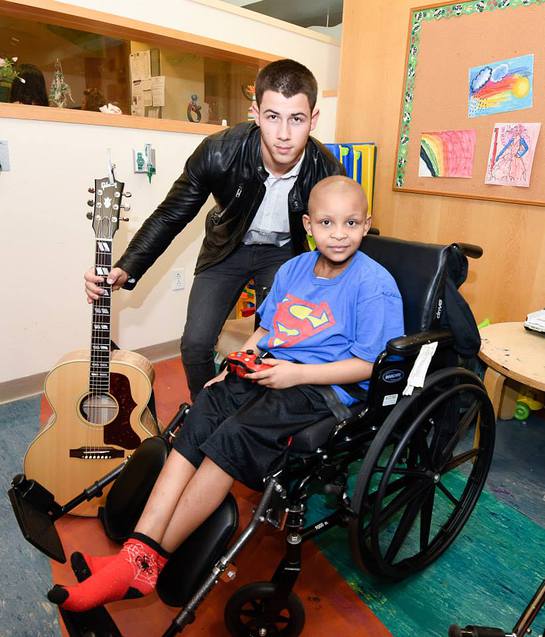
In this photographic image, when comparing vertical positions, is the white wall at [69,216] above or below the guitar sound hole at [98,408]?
above

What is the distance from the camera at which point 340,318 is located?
4.29 ft

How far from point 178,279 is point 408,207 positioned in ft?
4.43

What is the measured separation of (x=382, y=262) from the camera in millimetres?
1427

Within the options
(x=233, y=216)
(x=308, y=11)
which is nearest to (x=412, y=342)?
(x=233, y=216)

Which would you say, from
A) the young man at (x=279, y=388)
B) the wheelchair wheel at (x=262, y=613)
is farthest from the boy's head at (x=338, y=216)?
the wheelchair wheel at (x=262, y=613)

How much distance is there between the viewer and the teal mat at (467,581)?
51.4 inches

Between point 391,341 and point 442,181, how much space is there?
1.60m

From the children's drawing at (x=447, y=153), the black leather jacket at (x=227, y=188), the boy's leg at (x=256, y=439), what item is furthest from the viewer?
the children's drawing at (x=447, y=153)

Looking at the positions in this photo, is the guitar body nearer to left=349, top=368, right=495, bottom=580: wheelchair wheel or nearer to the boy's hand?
the boy's hand

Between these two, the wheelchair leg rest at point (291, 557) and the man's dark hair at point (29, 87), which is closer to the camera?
the wheelchair leg rest at point (291, 557)

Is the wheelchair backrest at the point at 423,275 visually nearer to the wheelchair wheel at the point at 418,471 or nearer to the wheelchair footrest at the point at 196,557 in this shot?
the wheelchair wheel at the point at 418,471

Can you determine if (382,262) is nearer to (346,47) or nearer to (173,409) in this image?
(173,409)

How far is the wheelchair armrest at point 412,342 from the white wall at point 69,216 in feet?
5.68

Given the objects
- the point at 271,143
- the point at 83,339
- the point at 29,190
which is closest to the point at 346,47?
the point at 271,143
